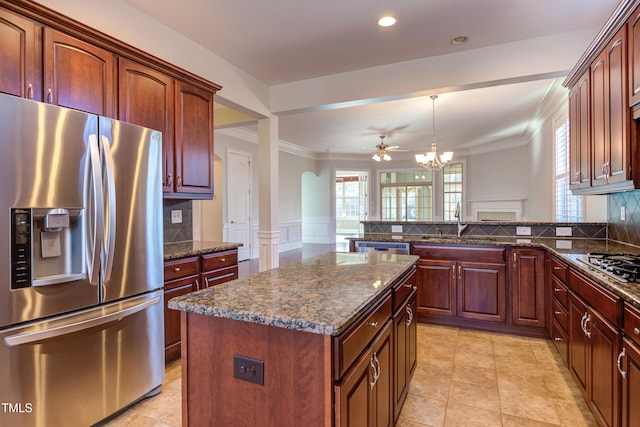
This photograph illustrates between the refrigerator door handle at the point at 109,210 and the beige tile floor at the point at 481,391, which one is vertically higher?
the refrigerator door handle at the point at 109,210

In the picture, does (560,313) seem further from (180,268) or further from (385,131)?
(385,131)

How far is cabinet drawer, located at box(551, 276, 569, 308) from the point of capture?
2.39 m

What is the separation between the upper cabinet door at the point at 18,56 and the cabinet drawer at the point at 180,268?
129cm

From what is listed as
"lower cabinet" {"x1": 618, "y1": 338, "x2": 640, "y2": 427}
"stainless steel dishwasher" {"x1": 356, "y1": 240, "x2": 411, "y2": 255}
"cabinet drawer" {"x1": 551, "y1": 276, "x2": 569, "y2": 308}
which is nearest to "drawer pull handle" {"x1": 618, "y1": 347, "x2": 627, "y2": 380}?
"lower cabinet" {"x1": 618, "y1": 338, "x2": 640, "y2": 427}

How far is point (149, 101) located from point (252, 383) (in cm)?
229

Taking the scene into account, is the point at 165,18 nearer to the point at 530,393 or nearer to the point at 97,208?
the point at 97,208

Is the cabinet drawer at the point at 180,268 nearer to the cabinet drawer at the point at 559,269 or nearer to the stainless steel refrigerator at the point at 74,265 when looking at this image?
the stainless steel refrigerator at the point at 74,265

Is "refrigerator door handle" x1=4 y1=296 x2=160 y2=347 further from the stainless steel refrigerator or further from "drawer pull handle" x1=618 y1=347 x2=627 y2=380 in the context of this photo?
"drawer pull handle" x1=618 y1=347 x2=627 y2=380

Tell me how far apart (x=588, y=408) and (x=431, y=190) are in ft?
27.0

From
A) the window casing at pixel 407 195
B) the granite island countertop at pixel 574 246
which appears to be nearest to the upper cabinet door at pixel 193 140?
the granite island countertop at pixel 574 246

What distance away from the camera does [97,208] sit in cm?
181

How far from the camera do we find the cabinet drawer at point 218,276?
2.85 metres

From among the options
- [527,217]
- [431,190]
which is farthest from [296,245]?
[527,217]

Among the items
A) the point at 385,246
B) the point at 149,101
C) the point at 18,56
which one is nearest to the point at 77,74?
the point at 18,56
